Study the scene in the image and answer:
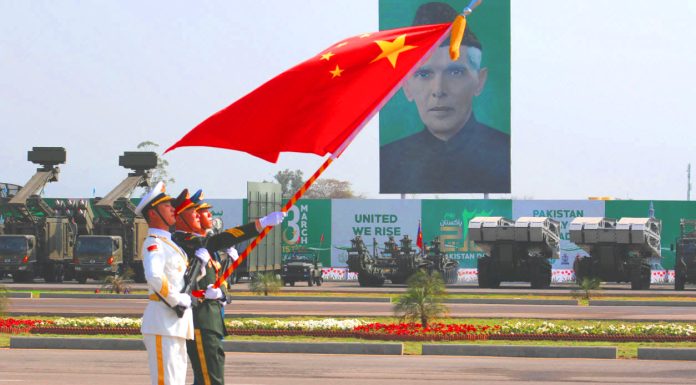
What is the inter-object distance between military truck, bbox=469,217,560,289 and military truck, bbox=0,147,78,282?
16693 mm

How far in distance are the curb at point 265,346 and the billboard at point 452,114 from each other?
151 ft

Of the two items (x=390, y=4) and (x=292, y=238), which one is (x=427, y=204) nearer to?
(x=292, y=238)

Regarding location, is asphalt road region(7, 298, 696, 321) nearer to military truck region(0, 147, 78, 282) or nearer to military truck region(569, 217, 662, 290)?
military truck region(569, 217, 662, 290)

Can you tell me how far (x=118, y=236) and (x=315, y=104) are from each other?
129 ft

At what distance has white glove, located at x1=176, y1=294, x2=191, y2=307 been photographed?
8648 millimetres

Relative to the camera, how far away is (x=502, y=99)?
2496 inches

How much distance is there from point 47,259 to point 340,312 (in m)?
24.7

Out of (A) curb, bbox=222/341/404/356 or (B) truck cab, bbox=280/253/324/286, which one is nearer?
(A) curb, bbox=222/341/404/356

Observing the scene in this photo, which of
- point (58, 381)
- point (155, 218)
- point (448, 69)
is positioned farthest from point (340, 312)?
point (448, 69)

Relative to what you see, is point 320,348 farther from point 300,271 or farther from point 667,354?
point 300,271

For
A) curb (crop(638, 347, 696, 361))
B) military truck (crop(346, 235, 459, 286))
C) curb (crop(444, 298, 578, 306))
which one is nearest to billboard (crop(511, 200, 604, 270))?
military truck (crop(346, 235, 459, 286))

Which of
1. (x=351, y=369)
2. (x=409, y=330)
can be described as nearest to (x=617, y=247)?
(x=409, y=330)

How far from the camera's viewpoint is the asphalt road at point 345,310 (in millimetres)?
25359

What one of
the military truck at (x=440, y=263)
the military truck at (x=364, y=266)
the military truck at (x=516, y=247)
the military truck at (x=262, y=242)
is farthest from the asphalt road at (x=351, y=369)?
the military truck at (x=440, y=263)
